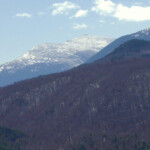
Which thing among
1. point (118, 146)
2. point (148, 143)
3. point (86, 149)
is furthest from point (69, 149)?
point (148, 143)

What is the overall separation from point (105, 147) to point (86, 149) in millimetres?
8474

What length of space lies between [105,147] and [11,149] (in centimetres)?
4146

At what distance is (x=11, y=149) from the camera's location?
644 feet

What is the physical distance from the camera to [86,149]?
198 metres

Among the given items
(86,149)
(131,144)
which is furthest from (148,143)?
(86,149)

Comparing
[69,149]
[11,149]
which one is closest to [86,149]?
[69,149]

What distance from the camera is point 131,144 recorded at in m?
197

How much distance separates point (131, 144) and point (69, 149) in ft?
90.7

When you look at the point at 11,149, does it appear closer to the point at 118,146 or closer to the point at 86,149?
the point at 86,149

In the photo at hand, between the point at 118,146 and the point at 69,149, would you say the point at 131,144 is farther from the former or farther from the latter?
the point at 69,149

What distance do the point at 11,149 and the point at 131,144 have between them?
2083 inches

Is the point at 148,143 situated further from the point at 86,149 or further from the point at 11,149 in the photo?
the point at 11,149

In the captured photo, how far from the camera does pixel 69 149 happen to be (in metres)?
200

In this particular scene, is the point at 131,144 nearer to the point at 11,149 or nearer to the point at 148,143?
the point at 148,143
